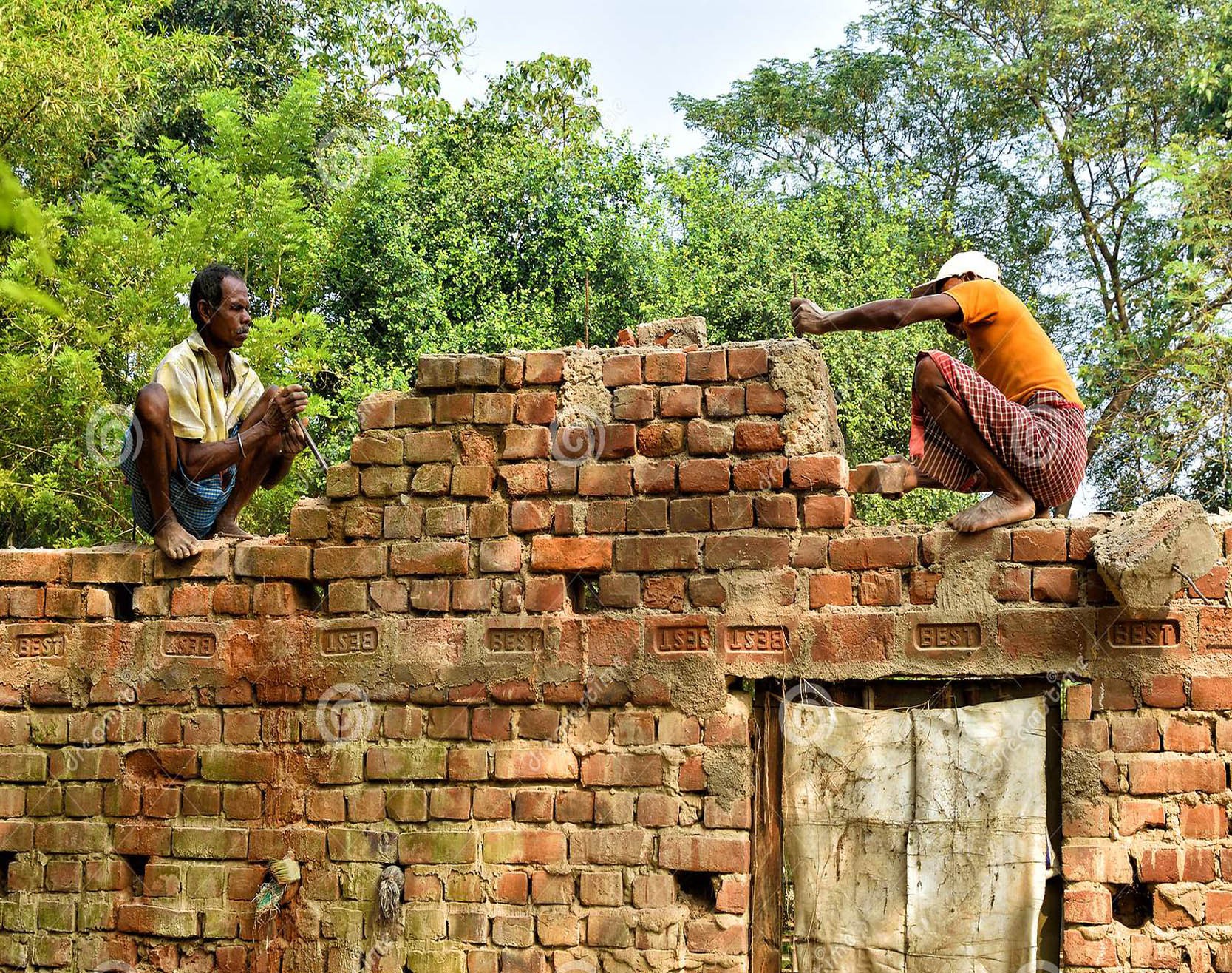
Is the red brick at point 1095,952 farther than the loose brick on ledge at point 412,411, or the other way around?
the loose brick on ledge at point 412,411

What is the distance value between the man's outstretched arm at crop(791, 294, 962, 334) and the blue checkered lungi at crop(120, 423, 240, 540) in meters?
2.38

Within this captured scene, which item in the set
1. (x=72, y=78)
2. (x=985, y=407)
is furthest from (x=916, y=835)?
(x=72, y=78)

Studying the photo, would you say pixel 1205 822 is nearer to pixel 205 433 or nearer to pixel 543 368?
pixel 543 368

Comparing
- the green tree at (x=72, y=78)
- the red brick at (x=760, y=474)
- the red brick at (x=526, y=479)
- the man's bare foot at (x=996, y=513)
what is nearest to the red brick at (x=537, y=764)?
the red brick at (x=526, y=479)

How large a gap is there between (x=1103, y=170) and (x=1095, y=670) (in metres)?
15.8

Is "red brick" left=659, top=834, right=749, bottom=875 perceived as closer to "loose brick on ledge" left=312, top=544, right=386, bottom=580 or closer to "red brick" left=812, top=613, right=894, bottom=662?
"red brick" left=812, top=613, right=894, bottom=662

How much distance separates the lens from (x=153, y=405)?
16.2ft

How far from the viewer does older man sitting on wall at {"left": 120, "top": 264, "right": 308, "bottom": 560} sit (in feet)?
16.4

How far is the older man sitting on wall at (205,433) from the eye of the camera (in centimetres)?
498

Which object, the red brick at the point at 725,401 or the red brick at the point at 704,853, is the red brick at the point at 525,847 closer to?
the red brick at the point at 704,853

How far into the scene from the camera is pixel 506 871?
4590 millimetres

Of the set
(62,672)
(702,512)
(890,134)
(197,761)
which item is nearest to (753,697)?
(702,512)

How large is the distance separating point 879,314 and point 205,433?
2669 millimetres

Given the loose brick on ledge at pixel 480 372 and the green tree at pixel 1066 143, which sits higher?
the green tree at pixel 1066 143
